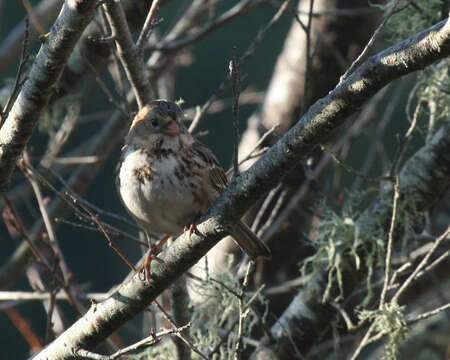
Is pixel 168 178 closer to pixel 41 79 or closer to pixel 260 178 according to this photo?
pixel 41 79

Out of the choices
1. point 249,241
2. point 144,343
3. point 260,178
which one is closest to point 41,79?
point 260,178

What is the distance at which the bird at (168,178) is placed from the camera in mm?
2947

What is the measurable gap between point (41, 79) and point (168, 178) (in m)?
0.73

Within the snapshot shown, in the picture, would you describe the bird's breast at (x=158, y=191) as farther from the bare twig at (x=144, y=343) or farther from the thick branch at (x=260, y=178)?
the bare twig at (x=144, y=343)

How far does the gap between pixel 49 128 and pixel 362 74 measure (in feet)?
9.93

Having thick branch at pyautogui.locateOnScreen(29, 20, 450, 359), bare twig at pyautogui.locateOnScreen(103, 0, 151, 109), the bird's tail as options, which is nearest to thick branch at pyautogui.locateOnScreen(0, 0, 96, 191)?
bare twig at pyautogui.locateOnScreen(103, 0, 151, 109)

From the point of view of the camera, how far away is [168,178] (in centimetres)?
296

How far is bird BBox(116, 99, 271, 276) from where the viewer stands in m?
2.95

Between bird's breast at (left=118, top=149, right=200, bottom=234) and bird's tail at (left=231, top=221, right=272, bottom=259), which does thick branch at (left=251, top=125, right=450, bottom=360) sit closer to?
bird's tail at (left=231, top=221, right=272, bottom=259)

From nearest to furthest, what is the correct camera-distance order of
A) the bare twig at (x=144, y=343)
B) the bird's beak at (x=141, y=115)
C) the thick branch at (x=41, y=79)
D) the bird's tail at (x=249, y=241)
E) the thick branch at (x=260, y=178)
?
the thick branch at (x=260, y=178) < the bare twig at (x=144, y=343) < the thick branch at (x=41, y=79) < the bird's tail at (x=249, y=241) < the bird's beak at (x=141, y=115)

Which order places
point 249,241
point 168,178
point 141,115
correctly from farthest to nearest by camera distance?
point 141,115 → point 249,241 → point 168,178

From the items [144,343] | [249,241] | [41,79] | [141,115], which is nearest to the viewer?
[144,343]

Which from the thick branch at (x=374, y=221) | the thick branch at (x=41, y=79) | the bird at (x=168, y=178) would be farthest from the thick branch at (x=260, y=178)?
the thick branch at (x=374, y=221)

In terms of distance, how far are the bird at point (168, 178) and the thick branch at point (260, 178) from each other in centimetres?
43
